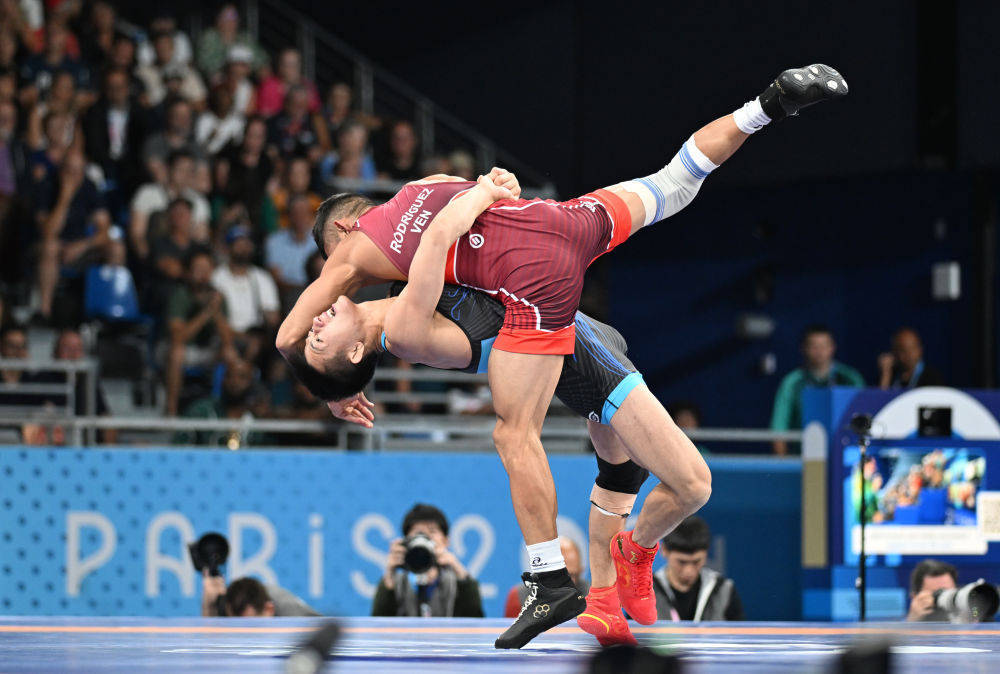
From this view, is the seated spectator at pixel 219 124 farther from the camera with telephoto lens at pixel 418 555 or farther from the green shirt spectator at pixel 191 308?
the camera with telephoto lens at pixel 418 555

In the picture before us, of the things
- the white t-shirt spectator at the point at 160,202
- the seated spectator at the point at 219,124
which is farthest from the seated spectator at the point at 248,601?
the seated spectator at the point at 219,124

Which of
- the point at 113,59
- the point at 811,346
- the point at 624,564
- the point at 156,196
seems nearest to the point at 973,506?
the point at 811,346

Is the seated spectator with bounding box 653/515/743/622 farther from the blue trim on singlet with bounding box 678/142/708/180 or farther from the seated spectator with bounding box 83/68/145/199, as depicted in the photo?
the seated spectator with bounding box 83/68/145/199

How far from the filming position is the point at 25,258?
8.86 metres

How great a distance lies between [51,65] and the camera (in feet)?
31.5

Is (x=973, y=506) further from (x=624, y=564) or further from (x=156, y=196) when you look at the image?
(x=156, y=196)

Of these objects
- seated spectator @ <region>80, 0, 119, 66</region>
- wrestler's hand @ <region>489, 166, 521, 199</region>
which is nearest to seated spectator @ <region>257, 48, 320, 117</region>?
seated spectator @ <region>80, 0, 119, 66</region>

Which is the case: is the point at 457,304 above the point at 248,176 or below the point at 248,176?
below

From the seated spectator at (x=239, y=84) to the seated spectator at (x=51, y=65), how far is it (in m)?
1.04

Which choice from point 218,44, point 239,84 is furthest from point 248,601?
point 218,44

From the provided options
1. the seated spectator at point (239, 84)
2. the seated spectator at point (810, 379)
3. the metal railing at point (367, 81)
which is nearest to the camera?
the seated spectator at point (810, 379)

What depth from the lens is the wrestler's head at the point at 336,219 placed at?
4344mm

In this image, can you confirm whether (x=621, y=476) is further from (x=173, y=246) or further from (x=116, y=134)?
(x=116, y=134)

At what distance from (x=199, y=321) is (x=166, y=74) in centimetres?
268
